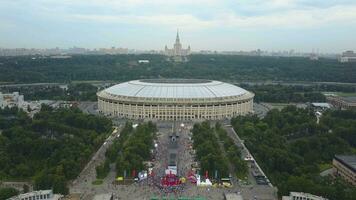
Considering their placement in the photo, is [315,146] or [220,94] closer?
[315,146]

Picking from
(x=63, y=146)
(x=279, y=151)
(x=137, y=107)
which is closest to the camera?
(x=279, y=151)

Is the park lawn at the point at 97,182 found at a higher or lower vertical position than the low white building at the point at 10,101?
lower

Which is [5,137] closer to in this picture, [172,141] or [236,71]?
[172,141]

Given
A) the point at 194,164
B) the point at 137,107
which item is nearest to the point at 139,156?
the point at 194,164

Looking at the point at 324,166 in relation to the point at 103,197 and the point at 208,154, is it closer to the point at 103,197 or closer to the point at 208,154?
the point at 208,154

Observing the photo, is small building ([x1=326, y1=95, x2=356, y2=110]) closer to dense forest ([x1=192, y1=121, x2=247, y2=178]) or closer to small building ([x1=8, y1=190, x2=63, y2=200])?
dense forest ([x1=192, y1=121, x2=247, y2=178])

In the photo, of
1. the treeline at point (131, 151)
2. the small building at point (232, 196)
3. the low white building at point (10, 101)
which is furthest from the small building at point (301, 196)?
the low white building at point (10, 101)

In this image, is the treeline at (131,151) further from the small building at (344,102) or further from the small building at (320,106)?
the small building at (344,102)
